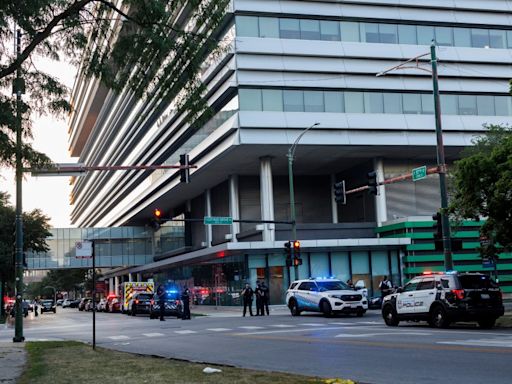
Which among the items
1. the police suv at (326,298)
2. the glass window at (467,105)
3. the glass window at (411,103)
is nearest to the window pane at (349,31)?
the glass window at (411,103)

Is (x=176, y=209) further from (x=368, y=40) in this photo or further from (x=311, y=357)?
(x=311, y=357)

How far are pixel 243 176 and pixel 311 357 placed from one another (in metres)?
46.3

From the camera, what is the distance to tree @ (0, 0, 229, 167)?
11711 mm

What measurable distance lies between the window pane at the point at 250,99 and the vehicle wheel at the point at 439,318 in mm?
28547

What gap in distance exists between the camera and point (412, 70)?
51.6m

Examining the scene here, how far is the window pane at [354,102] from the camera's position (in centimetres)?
5056

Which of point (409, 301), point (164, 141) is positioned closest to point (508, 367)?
point (409, 301)

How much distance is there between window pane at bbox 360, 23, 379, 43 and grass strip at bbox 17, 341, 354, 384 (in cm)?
4037

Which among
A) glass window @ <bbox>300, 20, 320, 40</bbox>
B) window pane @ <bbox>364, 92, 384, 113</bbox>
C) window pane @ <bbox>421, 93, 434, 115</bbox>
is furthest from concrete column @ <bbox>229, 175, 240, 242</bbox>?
window pane @ <bbox>421, 93, 434, 115</bbox>

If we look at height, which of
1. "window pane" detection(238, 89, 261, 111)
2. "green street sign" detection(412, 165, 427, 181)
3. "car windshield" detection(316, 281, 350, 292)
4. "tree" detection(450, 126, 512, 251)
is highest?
"window pane" detection(238, 89, 261, 111)

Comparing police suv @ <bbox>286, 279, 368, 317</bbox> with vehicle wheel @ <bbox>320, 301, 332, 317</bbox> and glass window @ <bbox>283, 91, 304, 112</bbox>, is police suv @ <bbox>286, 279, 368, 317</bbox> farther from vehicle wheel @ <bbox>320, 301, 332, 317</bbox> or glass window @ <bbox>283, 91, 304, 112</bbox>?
glass window @ <bbox>283, 91, 304, 112</bbox>

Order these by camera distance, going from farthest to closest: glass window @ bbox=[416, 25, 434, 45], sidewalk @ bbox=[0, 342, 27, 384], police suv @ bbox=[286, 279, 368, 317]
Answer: glass window @ bbox=[416, 25, 434, 45]
police suv @ bbox=[286, 279, 368, 317]
sidewalk @ bbox=[0, 342, 27, 384]

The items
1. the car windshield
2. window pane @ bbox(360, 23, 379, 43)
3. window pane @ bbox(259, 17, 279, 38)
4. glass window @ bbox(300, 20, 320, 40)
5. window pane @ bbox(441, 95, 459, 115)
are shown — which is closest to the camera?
the car windshield

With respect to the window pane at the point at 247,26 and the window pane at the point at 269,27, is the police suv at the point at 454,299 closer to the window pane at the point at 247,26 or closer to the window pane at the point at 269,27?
the window pane at the point at 247,26
